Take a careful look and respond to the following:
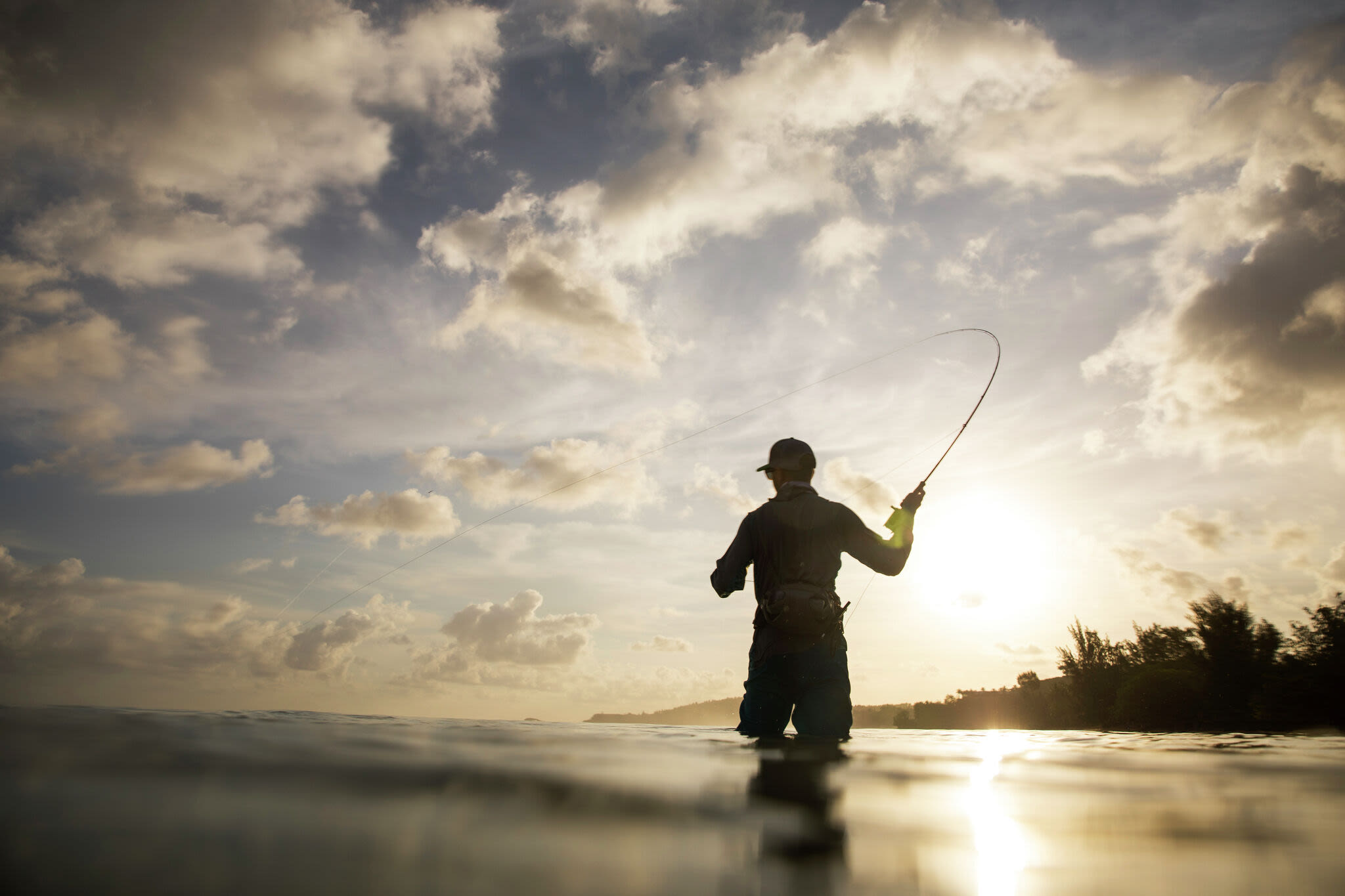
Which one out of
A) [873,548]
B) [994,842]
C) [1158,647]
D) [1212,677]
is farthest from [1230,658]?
[994,842]

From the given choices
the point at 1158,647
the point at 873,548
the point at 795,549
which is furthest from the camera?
the point at 1158,647

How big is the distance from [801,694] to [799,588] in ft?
2.69

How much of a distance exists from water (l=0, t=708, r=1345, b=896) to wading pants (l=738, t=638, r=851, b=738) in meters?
2.22

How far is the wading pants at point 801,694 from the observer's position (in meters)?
5.12

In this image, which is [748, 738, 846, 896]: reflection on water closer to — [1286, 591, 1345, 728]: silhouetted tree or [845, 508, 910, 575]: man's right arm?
[845, 508, 910, 575]: man's right arm

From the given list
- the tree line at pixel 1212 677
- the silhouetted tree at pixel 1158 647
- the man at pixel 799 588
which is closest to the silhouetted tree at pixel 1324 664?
the tree line at pixel 1212 677

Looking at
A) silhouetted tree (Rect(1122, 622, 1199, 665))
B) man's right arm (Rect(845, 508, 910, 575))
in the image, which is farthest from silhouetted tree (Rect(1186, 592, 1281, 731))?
man's right arm (Rect(845, 508, 910, 575))

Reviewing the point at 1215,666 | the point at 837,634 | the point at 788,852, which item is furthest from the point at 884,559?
the point at 1215,666

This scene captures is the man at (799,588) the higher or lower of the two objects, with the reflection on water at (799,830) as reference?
higher

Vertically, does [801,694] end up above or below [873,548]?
below

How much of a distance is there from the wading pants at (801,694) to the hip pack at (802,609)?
191mm

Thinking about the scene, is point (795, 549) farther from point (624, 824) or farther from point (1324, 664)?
point (1324, 664)

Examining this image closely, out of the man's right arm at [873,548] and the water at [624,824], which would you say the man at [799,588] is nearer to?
the man's right arm at [873,548]

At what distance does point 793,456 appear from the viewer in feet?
19.7
